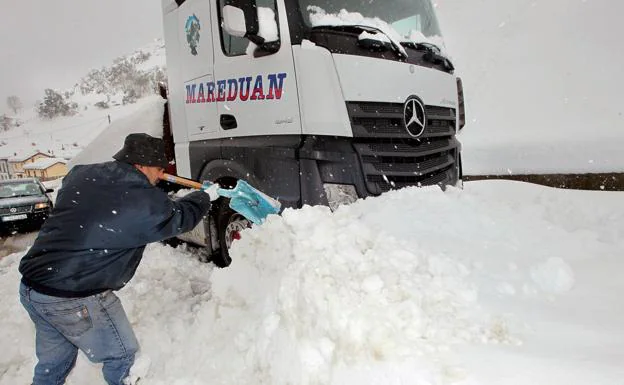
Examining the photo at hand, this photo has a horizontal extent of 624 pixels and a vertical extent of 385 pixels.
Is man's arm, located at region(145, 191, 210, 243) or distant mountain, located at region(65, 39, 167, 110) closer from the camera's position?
man's arm, located at region(145, 191, 210, 243)

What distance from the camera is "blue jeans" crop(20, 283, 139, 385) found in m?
2.27

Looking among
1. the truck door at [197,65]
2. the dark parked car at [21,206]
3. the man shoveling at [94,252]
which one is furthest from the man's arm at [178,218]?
the dark parked car at [21,206]

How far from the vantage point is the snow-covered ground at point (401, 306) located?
1915 mm

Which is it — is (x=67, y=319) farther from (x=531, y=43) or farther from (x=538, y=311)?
(x=531, y=43)

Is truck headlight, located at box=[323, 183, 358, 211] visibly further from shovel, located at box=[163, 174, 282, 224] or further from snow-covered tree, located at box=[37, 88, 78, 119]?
snow-covered tree, located at box=[37, 88, 78, 119]

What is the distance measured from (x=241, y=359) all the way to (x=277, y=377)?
0.42 m

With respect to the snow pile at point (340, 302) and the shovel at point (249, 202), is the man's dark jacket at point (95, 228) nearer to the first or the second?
the shovel at point (249, 202)

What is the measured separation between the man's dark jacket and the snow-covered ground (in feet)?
2.78

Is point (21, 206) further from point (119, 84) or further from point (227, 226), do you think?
point (119, 84)

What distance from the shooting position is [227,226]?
3.95 meters

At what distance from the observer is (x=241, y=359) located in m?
2.54

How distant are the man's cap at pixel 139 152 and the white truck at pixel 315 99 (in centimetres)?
111

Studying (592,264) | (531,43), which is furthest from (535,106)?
(592,264)

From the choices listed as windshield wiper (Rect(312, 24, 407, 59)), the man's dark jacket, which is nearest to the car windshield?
the man's dark jacket
